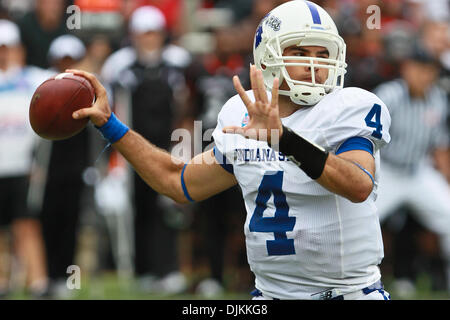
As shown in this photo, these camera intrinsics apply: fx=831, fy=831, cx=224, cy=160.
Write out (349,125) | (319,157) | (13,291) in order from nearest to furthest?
(319,157)
(349,125)
(13,291)

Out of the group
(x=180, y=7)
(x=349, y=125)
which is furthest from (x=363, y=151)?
(x=180, y=7)

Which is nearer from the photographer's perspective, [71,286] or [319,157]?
[319,157]

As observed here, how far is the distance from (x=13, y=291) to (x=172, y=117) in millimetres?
1927

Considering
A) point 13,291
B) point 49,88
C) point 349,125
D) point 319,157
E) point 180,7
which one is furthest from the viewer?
point 180,7

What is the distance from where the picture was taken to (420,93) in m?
6.88

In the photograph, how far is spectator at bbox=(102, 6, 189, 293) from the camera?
681 cm

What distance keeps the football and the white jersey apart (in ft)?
2.39

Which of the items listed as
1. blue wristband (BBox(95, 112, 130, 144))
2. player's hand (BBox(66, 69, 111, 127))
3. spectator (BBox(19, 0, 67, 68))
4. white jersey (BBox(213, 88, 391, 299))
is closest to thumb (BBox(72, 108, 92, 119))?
player's hand (BBox(66, 69, 111, 127))

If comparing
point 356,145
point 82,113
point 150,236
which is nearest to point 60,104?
point 82,113

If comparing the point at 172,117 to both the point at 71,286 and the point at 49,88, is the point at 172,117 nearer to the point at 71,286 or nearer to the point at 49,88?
the point at 71,286

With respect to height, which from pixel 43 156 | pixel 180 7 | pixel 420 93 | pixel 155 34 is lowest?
pixel 43 156

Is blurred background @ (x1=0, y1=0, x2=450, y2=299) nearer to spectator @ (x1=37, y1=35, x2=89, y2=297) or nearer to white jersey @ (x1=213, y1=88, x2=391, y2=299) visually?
spectator @ (x1=37, y1=35, x2=89, y2=297)

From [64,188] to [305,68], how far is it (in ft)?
12.4

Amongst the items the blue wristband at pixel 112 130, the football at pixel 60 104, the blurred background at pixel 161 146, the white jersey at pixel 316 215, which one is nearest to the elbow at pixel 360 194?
the white jersey at pixel 316 215
